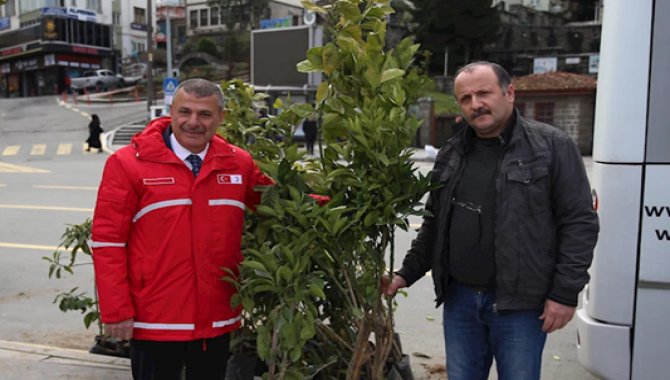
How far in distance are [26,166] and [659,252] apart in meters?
20.7

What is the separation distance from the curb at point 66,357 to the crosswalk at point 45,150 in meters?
21.7

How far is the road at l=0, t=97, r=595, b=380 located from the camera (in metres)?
5.09

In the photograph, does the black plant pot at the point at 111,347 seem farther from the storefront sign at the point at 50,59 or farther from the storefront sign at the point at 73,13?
the storefront sign at the point at 73,13

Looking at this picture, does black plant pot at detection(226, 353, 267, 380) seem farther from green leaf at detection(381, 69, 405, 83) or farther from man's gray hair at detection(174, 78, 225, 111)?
green leaf at detection(381, 69, 405, 83)

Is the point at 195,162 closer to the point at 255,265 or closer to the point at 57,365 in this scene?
the point at 255,265

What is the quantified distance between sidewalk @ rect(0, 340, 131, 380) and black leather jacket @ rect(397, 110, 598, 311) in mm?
2722

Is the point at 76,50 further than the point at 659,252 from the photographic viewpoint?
Yes

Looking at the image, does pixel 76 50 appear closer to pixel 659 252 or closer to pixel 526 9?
pixel 526 9

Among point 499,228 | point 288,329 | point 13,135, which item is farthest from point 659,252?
point 13,135

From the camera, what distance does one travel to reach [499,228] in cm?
257

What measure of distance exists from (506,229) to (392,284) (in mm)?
745

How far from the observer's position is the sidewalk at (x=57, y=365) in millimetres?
4152

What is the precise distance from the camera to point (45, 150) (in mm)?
26125

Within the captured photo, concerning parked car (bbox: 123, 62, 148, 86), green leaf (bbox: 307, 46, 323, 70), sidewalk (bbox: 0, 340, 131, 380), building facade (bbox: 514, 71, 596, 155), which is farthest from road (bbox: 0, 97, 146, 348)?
parked car (bbox: 123, 62, 148, 86)
